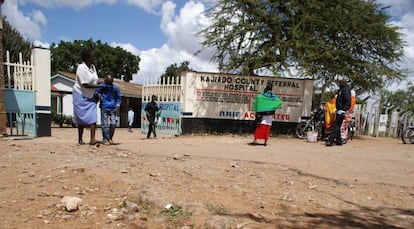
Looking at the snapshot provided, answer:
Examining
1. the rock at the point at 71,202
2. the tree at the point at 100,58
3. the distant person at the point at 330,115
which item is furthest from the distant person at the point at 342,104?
the tree at the point at 100,58

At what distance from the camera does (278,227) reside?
284cm

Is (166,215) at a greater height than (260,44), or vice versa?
(260,44)

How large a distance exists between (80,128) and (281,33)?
8465 millimetres

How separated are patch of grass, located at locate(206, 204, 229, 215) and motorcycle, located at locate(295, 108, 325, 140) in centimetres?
815

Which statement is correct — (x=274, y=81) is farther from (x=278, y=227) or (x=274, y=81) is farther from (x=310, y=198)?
(x=278, y=227)

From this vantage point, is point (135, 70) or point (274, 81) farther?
point (135, 70)

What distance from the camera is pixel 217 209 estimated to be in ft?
10.4

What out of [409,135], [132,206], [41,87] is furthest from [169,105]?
[132,206]

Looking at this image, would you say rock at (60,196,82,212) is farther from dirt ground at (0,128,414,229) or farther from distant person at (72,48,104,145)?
distant person at (72,48,104,145)

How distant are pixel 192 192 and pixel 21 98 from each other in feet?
21.2

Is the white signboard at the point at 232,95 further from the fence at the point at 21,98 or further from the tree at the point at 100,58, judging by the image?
the tree at the point at 100,58

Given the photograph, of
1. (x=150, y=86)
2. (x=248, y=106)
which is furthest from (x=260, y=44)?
(x=150, y=86)

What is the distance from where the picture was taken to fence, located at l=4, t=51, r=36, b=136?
796 cm

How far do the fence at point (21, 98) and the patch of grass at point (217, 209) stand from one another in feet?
22.1
